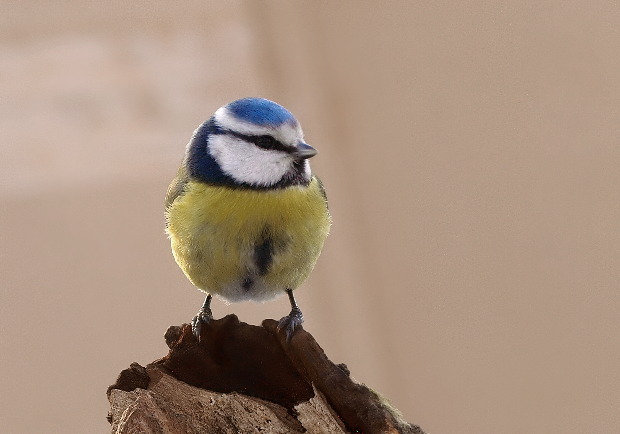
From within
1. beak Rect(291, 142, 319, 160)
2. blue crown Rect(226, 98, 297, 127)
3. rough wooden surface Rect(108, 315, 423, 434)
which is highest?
blue crown Rect(226, 98, 297, 127)

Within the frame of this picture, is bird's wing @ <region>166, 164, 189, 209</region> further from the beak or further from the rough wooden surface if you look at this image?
the rough wooden surface

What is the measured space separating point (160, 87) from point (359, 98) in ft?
1.76

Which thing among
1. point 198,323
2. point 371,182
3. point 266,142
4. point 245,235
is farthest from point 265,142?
point 371,182

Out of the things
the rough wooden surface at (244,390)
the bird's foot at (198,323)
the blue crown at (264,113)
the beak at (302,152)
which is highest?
the blue crown at (264,113)

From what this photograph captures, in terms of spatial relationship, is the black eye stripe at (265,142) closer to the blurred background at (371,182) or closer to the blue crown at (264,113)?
the blue crown at (264,113)

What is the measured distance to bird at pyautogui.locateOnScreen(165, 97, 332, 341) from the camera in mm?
999

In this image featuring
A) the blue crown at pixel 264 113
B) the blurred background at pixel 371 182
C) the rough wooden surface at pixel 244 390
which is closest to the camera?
the rough wooden surface at pixel 244 390

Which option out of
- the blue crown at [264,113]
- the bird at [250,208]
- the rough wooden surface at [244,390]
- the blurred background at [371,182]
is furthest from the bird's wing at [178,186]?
the blurred background at [371,182]

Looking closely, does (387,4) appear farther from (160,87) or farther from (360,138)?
(160,87)

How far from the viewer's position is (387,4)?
2.21 meters

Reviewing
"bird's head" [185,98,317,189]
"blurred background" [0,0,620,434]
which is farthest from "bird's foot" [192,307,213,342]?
"blurred background" [0,0,620,434]

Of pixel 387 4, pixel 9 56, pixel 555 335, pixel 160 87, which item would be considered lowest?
pixel 555 335

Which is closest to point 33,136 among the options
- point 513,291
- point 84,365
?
point 84,365

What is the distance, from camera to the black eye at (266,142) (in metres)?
1.00
